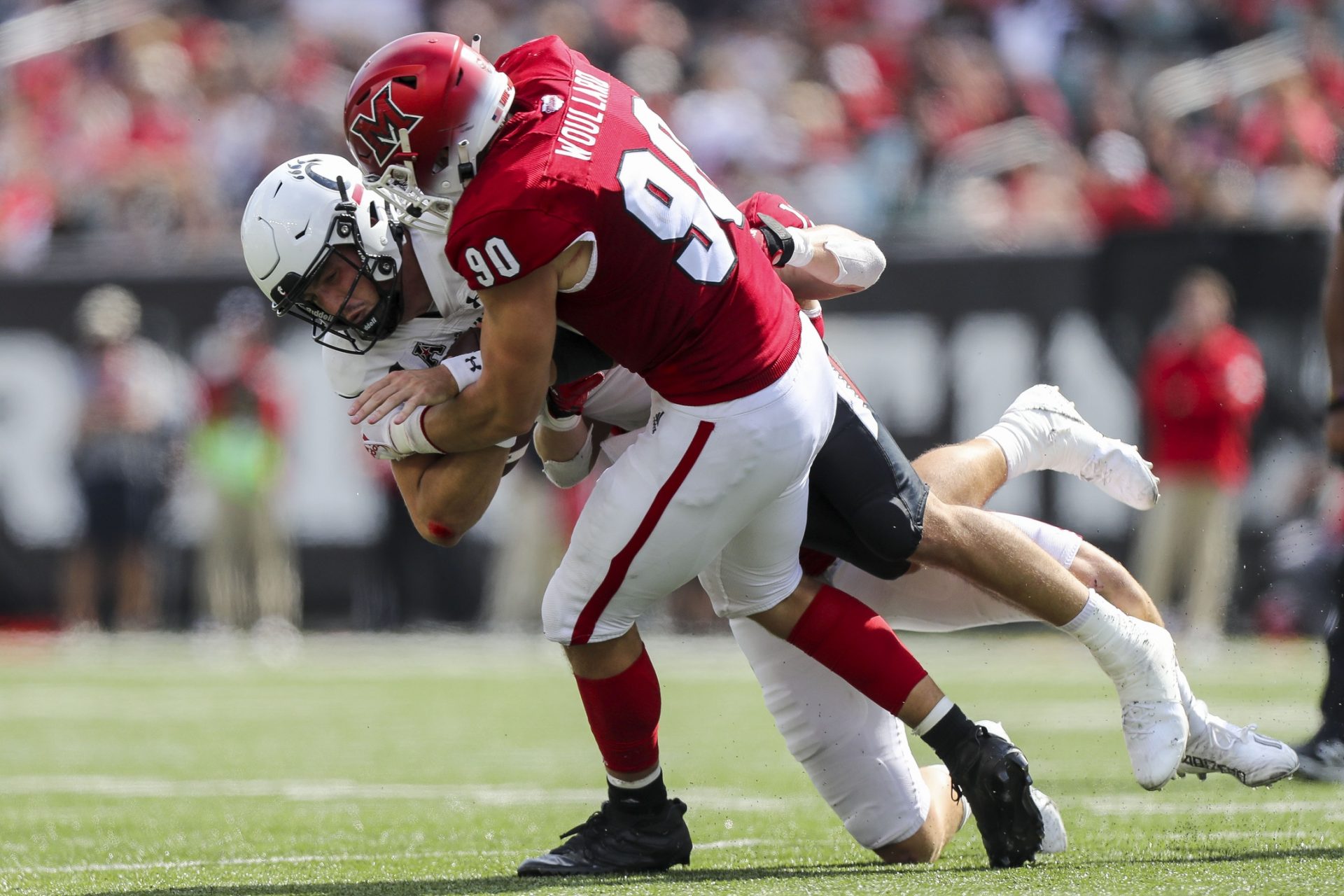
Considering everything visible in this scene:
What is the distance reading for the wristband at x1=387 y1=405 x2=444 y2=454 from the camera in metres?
3.31

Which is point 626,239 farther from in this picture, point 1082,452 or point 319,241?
point 1082,452

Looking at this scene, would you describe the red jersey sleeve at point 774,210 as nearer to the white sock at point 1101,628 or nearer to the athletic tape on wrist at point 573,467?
the athletic tape on wrist at point 573,467

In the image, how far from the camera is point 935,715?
135 inches

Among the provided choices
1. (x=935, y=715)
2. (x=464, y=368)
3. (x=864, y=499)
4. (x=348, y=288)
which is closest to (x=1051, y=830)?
(x=935, y=715)

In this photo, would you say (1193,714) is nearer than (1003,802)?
No

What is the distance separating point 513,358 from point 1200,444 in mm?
6654

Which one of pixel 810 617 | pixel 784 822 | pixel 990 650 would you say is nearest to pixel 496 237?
pixel 810 617

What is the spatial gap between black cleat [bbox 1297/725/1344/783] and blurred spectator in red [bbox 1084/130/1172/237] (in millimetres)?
5642

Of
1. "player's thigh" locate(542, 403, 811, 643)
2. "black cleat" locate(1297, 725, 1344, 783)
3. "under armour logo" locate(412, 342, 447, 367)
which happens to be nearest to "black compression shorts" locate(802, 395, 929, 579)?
"player's thigh" locate(542, 403, 811, 643)

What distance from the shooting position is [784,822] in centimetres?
424

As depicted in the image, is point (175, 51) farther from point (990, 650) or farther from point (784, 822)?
point (784, 822)

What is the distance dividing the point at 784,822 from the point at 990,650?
16.3 ft

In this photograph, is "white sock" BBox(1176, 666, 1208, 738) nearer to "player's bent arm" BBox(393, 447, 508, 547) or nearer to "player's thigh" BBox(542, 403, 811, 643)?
"player's thigh" BBox(542, 403, 811, 643)

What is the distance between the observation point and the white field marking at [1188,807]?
4082 mm
